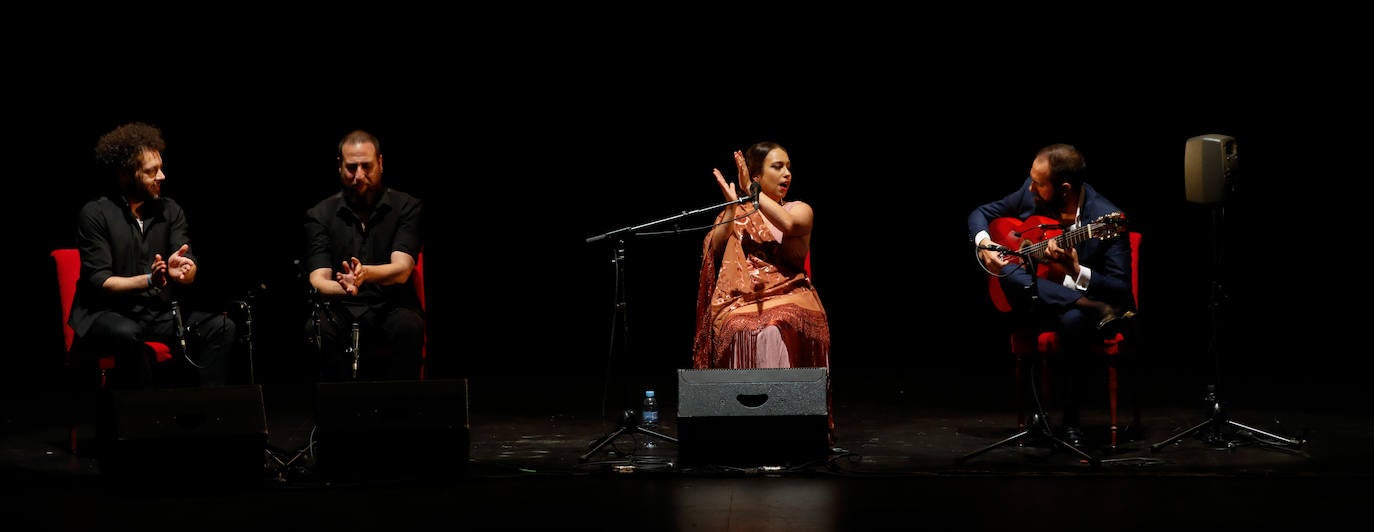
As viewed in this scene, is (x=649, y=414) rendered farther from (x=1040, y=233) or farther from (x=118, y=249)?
(x=118, y=249)

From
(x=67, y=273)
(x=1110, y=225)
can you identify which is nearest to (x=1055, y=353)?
(x=1110, y=225)

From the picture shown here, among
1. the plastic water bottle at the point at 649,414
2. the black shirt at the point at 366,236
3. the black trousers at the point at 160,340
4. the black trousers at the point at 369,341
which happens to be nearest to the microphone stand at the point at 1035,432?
the plastic water bottle at the point at 649,414

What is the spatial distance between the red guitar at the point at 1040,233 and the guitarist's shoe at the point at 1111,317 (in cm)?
25

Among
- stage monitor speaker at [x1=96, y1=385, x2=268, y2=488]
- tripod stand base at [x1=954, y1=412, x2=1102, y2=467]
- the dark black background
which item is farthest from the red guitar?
stage monitor speaker at [x1=96, y1=385, x2=268, y2=488]

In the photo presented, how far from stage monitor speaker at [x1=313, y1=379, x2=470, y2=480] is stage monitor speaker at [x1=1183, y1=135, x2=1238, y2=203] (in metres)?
2.48

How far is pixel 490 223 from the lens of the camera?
6.56 metres

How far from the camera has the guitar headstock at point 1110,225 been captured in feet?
13.2

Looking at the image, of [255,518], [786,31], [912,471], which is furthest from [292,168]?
[912,471]

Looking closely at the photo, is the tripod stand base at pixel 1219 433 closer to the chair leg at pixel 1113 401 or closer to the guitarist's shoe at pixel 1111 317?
the chair leg at pixel 1113 401

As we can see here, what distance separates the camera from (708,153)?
631cm

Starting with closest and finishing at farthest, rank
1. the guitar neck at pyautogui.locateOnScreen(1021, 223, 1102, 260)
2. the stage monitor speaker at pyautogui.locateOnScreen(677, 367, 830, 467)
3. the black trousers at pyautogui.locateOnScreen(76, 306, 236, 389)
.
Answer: the stage monitor speaker at pyautogui.locateOnScreen(677, 367, 830, 467), the guitar neck at pyautogui.locateOnScreen(1021, 223, 1102, 260), the black trousers at pyautogui.locateOnScreen(76, 306, 236, 389)

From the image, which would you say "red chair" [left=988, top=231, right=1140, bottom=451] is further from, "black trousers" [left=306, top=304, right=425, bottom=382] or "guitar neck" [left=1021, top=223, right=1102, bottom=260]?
"black trousers" [left=306, top=304, right=425, bottom=382]

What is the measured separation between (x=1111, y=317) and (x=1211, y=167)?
59 cm

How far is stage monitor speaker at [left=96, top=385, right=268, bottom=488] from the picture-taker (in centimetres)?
341
